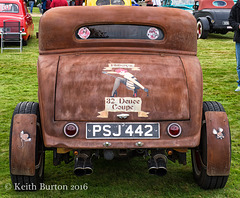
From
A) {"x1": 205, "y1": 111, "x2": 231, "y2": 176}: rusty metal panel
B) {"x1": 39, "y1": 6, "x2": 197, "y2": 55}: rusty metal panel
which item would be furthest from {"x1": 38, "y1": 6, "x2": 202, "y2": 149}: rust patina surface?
{"x1": 205, "y1": 111, "x2": 231, "y2": 176}: rusty metal panel

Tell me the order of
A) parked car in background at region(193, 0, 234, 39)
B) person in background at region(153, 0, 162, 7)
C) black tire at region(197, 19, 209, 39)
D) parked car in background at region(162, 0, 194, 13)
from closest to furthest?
1. parked car in background at region(193, 0, 234, 39)
2. black tire at region(197, 19, 209, 39)
3. parked car in background at region(162, 0, 194, 13)
4. person in background at region(153, 0, 162, 7)

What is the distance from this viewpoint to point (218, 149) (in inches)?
153

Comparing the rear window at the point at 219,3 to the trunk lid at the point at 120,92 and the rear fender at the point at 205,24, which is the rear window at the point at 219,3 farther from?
the trunk lid at the point at 120,92

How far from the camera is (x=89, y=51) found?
14.7ft

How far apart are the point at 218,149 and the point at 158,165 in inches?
23.2

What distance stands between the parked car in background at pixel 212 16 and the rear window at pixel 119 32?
12761 millimetres

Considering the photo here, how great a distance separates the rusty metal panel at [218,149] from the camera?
153 inches

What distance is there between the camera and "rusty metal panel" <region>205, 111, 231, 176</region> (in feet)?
12.8

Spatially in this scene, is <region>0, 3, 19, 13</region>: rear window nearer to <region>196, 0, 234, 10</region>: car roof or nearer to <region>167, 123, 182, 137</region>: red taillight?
<region>196, 0, 234, 10</region>: car roof

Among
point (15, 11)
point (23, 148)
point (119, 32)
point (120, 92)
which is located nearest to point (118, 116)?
point (120, 92)

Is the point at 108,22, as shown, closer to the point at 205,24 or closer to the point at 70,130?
Result: the point at 70,130

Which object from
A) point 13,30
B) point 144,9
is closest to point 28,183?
point 144,9

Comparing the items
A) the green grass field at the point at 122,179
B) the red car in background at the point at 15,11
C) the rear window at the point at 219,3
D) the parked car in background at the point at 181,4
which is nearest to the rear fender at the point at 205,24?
the rear window at the point at 219,3

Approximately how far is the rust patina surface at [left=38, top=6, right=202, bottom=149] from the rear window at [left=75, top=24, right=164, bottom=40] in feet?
0.16
